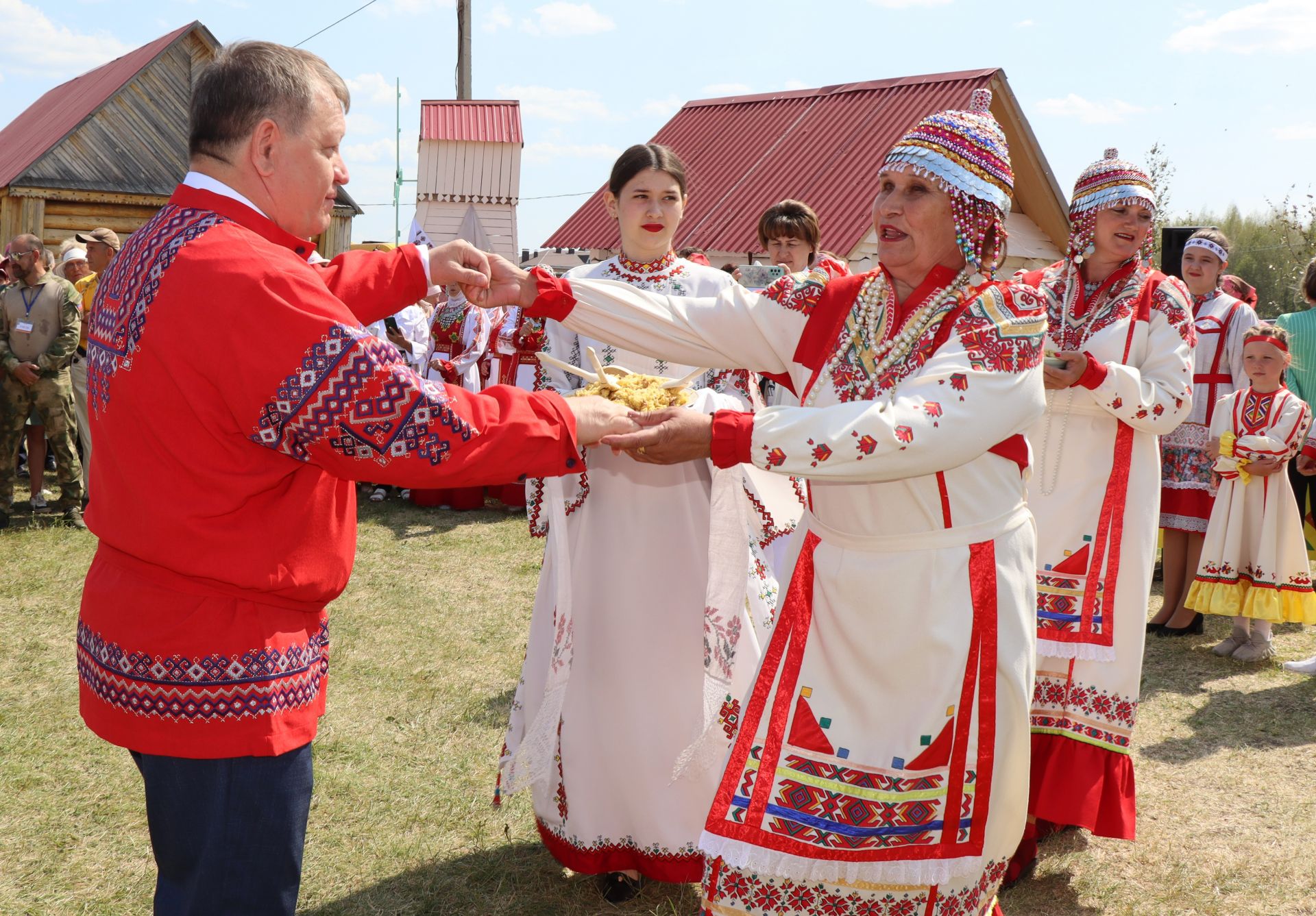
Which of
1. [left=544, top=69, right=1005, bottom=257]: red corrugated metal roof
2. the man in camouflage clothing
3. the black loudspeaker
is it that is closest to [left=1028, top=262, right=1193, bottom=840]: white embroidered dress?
the black loudspeaker

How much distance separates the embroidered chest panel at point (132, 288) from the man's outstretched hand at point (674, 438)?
0.96m

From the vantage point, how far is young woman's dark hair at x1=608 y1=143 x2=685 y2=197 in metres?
3.89

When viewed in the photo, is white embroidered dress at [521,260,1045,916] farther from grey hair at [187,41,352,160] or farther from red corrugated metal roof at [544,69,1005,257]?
red corrugated metal roof at [544,69,1005,257]

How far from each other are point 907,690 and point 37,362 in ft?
28.0

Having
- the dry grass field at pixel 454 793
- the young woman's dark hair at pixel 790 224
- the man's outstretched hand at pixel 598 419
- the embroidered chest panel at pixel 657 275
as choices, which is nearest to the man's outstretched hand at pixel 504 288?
the man's outstretched hand at pixel 598 419

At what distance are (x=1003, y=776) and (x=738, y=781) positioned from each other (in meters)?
0.62

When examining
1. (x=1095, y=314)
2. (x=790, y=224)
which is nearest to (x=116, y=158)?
(x=790, y=224)

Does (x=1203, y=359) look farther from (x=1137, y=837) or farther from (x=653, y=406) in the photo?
(x=653, y=406)

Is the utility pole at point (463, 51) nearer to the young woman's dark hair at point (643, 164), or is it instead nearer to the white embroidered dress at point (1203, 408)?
the white embroidered dress at point (1203, 408)

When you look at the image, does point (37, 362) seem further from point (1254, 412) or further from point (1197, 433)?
point (1254, 412)

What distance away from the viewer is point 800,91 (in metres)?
20.2

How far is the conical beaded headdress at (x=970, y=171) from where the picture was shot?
8.48 feet

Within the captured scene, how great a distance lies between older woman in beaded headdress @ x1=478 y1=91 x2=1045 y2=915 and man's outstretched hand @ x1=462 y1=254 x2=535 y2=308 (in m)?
0.71

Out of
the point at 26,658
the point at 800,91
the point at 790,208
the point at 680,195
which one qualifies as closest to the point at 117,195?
the point at 800,91
